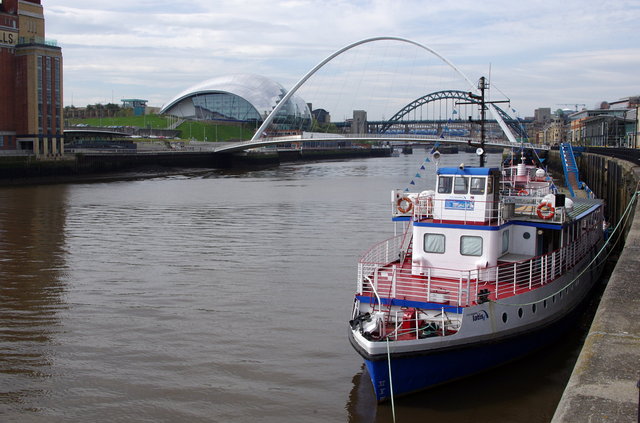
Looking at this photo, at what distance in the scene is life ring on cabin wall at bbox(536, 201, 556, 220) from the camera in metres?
12.4

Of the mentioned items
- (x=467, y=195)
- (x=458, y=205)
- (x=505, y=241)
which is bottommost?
(x=505, y=241)

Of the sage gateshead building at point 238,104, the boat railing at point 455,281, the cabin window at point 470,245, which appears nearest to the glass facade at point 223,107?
the sage gateshead building at point 238,104

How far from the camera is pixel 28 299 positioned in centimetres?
1543

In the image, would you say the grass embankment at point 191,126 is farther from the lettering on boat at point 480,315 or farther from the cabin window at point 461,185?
the lettering on boat at point 480,315

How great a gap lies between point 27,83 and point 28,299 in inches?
1906

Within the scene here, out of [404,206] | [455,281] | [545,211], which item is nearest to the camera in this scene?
[455,281]

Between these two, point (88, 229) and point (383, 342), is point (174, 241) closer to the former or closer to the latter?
point (88, 229)

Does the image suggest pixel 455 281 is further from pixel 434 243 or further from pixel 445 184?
pixel 445 184

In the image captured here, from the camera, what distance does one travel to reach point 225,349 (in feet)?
39.7

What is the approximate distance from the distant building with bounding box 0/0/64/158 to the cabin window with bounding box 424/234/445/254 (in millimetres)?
51837

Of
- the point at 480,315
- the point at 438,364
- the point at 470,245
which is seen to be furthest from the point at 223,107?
the point at 438,364

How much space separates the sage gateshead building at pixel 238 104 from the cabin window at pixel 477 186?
378 ft

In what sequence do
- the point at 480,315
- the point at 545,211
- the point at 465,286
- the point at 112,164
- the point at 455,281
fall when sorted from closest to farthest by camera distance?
1. the point at 480,315
2. the point at 465,286
3. the point at 455,281
4. the point at 545,211
5. the point at 112,164

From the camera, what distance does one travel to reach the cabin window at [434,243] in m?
12.0
